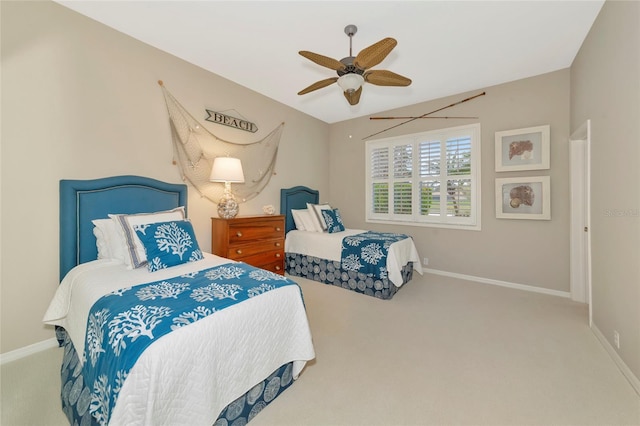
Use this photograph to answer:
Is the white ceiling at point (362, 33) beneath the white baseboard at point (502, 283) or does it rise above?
above

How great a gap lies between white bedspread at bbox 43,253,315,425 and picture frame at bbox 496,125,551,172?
3.54m

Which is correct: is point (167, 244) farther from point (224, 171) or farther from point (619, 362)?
point (619, 362)

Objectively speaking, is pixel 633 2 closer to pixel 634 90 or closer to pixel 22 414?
pixel 634 90

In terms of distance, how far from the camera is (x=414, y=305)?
2.99 metres

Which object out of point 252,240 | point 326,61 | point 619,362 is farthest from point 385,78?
point 619,362

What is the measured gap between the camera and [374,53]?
1.97 meters

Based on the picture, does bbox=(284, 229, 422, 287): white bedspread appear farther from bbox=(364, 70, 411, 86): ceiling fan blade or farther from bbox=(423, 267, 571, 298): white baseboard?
bbox=(364, 70, 411, 86): ceiling fan blade

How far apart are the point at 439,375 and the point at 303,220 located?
2855 mm

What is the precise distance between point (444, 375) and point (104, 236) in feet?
9.64

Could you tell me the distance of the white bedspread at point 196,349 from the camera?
1004 mm

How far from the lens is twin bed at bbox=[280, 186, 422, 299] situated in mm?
3182

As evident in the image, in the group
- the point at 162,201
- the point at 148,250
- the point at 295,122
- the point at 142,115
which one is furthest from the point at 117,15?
the point at 295,122

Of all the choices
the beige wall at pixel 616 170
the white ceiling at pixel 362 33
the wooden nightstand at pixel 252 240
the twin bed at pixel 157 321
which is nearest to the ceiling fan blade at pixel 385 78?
the white ceiling at pixel 362 33

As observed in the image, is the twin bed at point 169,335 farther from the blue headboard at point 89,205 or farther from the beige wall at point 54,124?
the beige wall at point 54,124
